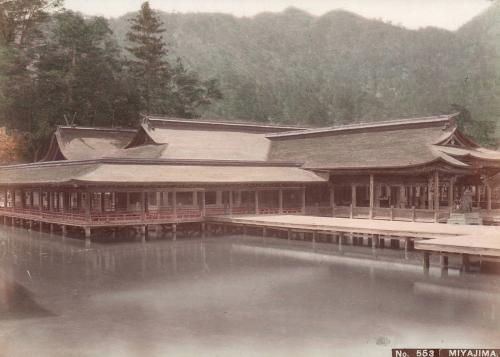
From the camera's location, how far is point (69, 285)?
19922mm

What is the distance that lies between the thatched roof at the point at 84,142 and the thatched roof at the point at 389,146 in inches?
674

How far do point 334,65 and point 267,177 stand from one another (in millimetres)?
126849

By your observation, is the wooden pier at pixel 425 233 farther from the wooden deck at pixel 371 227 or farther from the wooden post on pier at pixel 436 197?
the wooden post on pier at pixel 436 197

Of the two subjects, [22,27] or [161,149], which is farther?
[22,27]

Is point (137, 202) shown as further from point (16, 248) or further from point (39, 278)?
point (39, 278)

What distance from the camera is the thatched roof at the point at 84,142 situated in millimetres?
48719

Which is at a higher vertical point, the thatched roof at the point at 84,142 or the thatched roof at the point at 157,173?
the thatched roof at the point at 84,142

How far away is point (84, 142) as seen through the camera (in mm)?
50531

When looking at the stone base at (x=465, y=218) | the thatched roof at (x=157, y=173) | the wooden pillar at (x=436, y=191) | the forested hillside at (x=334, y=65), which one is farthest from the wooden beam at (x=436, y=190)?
the forested hillside at (x=334, y=65)

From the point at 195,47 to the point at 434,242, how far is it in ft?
488

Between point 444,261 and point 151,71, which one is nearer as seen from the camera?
point 444,261

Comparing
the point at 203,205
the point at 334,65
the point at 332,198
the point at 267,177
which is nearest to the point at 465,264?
the point at 332,198

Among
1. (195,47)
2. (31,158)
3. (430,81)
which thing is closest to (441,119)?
(31,158)

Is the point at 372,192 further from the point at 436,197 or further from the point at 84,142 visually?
the point at 84,142
